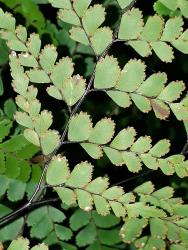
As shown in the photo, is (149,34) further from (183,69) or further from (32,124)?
(183,69)

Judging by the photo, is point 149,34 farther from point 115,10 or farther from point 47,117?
point 115,10

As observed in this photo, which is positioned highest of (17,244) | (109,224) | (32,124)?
(32,124)

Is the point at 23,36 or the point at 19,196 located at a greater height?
the point at 23,36

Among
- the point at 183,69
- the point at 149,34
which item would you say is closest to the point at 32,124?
the point at 149,34

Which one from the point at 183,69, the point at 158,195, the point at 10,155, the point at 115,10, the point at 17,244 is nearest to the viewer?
the point at 17,244

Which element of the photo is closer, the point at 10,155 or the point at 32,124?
the point at 32,124

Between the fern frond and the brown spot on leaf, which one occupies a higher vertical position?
the brown spot on leaf

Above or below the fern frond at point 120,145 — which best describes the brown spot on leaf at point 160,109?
above

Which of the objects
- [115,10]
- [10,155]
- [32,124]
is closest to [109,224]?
[10,155]

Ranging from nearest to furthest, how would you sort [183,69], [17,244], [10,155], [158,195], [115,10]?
1. [17,244]
2. [158,195]
3. [10,155]
4. [115,10]
5. [183,69]
